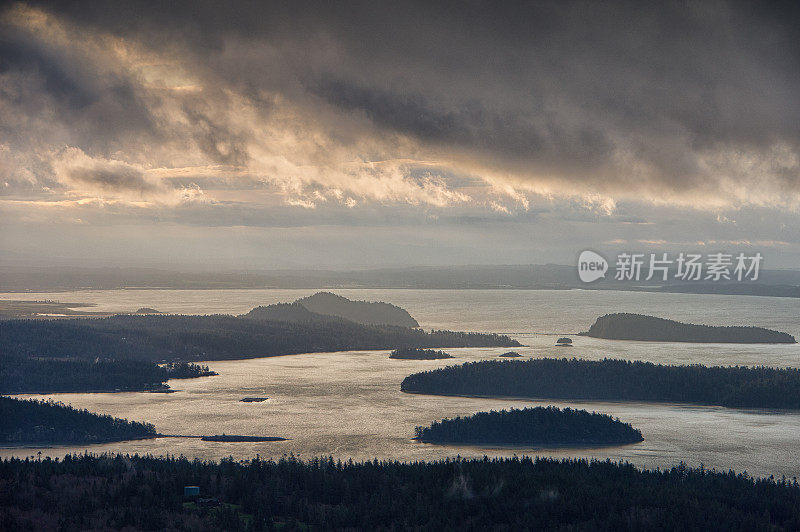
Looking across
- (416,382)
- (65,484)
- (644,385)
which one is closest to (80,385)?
(416,382)

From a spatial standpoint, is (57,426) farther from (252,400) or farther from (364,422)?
(364,422)

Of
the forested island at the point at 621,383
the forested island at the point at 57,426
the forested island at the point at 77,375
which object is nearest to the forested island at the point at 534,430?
the forested island at the point at 621,383

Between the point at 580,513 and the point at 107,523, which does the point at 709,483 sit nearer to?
the point at 580,513

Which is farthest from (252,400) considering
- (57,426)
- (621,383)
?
(621,383)

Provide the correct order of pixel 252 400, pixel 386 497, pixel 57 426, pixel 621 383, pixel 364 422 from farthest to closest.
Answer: pixel 621 383 < pixel 252 400 < pixel 364 422 < pixel 57 426 < pixel 386 497

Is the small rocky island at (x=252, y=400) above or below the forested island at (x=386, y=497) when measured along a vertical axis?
above

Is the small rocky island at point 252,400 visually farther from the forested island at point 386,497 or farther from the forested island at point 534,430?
the forested island at point 386,497
